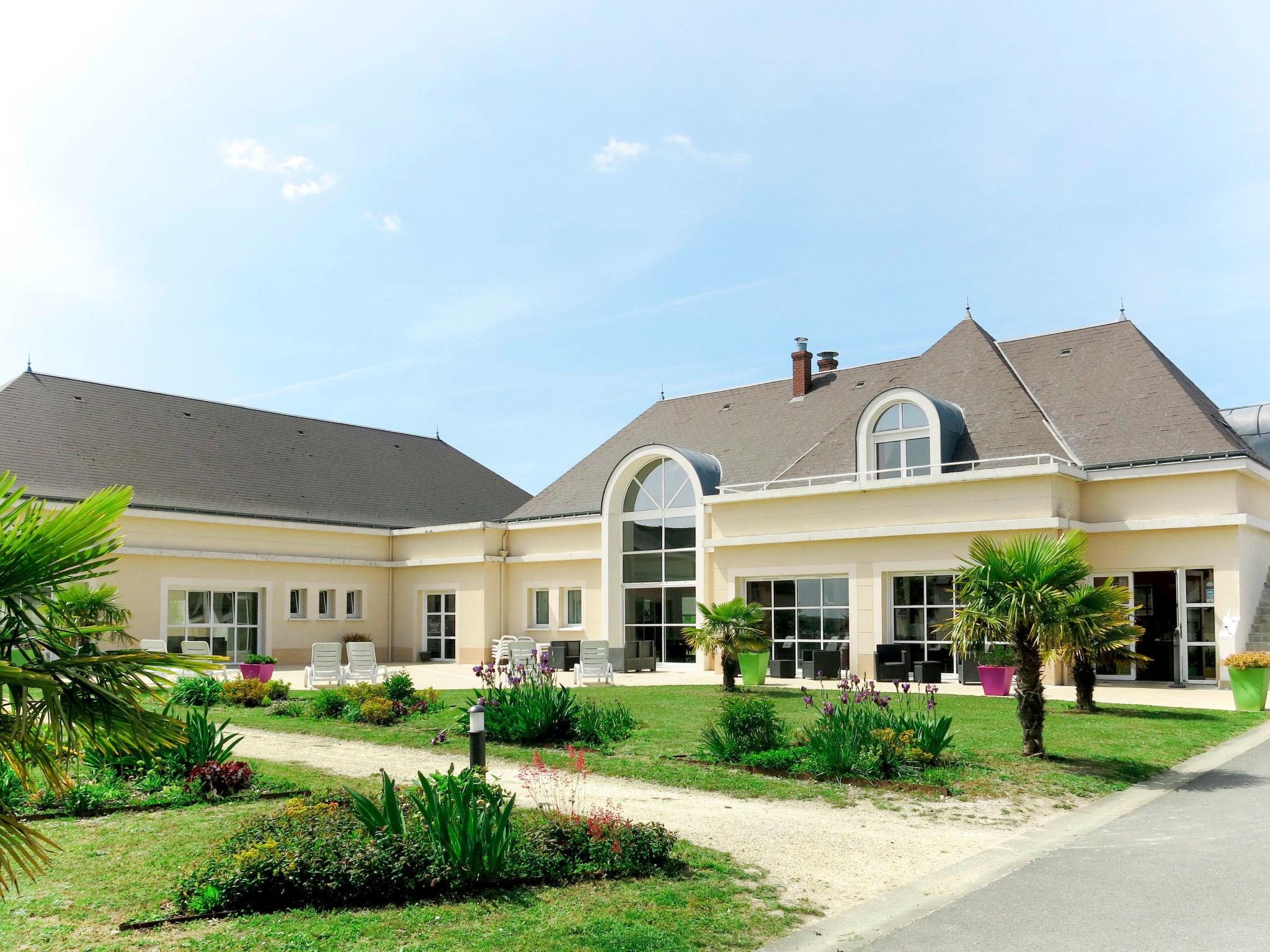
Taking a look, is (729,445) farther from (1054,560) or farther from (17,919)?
(17,919)

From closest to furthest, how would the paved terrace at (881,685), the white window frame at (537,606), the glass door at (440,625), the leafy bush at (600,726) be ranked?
the leafy bush at (600,726) < the paved terrace at (881,685) < the white window frame at (537,606) < the glass door at (440,625)

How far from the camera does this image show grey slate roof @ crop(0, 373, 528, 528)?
29766 mm

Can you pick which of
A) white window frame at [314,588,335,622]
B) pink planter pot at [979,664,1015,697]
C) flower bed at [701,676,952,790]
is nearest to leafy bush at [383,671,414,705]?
flower bed at [701,676,952,790]

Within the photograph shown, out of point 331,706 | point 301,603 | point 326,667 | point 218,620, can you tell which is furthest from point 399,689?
point 301,603

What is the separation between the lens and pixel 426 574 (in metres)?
→ 34.2

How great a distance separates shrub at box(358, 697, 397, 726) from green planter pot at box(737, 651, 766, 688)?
903 centimetres

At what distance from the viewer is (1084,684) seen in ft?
54.4

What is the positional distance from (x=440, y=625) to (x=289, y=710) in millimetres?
17367

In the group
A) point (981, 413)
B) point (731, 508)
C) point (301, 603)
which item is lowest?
point (301, 603)

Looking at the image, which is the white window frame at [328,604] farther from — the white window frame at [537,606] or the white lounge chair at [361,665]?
the white lounge chair at [361,665]

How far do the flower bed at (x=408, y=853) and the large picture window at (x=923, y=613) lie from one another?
57.1 feet

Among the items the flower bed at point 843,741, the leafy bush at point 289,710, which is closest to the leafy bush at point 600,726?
the flower bed at point 843,741

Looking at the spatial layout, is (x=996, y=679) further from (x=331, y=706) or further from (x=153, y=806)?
(x=153, y=806)

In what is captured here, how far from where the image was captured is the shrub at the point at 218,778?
9.52 metres
